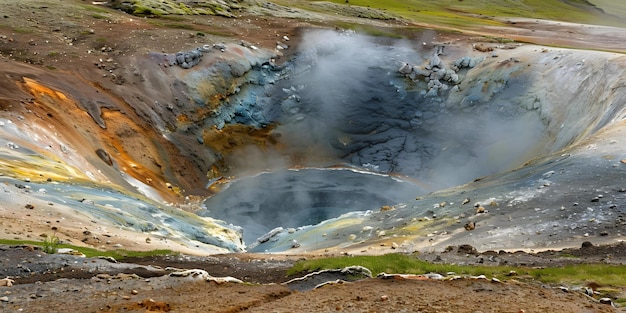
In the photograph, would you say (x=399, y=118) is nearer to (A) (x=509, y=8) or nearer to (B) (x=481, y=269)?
(B) (x=481, y=269)

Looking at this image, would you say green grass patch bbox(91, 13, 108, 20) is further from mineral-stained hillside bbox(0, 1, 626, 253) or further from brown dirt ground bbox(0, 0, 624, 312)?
brown dirt ground bbox(0, 0, 624, 312)

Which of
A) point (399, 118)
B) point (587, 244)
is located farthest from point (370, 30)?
point (587, 244)

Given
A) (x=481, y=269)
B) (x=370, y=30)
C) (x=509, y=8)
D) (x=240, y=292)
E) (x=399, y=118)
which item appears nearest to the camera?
(x=240, y=292)

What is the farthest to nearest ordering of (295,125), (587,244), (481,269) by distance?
1. (295,125)
2. (587,244)
3. (481,269)

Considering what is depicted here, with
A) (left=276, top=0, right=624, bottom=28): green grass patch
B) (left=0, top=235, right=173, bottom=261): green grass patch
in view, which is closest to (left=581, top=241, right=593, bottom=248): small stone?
(left=0, top=235, right=173, bottom=261): green grass patch

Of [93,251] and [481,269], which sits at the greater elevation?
[481,269]

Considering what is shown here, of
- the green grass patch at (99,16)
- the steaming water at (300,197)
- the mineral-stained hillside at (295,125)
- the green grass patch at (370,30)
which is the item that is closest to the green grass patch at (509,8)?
the green grass patch at (370,30)

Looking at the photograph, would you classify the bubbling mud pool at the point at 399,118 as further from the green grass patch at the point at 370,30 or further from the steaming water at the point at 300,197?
the green grass patch at the point at 370,30
